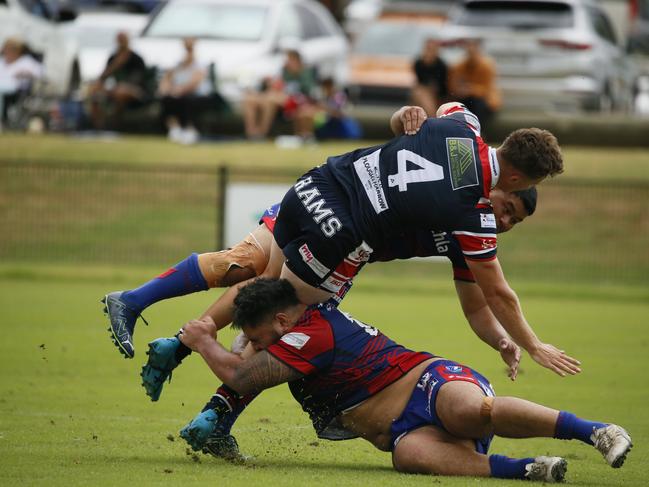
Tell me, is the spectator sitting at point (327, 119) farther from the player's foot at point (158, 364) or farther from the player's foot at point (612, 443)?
the player's foot at point (612, 443)

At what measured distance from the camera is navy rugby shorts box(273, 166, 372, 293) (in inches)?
296

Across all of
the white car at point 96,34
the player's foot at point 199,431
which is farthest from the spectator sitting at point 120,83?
the player's foot at point 199,431

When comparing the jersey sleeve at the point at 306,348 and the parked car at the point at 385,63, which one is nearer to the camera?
the jersey sleeve at the point at 306,348

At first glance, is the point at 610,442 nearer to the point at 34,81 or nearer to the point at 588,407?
the point at 588,407

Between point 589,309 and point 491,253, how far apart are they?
9289 millimetres

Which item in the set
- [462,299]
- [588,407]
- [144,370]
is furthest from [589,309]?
[144,370]

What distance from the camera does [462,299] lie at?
7918 mm

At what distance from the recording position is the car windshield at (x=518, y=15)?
23.3 m

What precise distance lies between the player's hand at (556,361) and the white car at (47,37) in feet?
55.3

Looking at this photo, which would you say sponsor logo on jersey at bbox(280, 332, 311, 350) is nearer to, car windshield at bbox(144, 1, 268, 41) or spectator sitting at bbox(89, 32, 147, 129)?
spectator sitting at bbox(89, 32, 147, 129)

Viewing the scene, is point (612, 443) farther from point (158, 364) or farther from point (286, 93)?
point (286, 93)

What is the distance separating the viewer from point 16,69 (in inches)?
874

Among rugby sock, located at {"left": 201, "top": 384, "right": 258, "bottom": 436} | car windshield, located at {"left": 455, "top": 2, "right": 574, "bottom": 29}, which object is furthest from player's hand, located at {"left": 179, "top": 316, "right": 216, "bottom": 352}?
car windshield, located at {"left": 455, "top": 2, "right": 574, "bottom": 29}

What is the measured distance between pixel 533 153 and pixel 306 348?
1.57 meters
